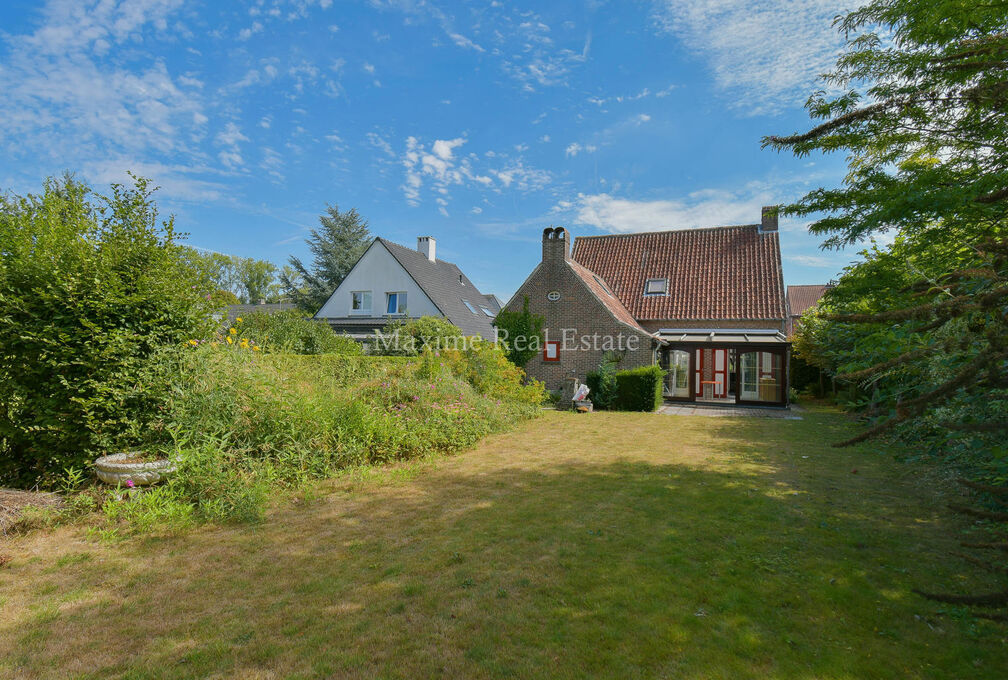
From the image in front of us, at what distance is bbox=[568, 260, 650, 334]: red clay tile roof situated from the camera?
19.4 metres

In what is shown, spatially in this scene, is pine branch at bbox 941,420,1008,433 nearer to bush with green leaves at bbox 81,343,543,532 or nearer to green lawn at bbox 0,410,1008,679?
green lawn at bbox 0,410,1008,679

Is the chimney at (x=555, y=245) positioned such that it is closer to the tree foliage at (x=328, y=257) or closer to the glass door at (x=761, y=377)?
the glass door at (x=761, y=377)

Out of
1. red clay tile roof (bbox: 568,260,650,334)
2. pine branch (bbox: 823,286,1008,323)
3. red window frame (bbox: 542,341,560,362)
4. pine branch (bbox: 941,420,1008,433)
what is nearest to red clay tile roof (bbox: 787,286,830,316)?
red clay tile roof (bbox: 568,260,650,334)

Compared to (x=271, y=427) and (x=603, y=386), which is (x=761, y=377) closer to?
(x=603, y=386)

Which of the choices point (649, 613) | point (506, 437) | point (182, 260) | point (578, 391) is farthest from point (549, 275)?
point (649, 613)

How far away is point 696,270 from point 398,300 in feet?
50.4

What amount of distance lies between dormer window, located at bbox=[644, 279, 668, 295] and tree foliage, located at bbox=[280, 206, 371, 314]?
23.0 metres

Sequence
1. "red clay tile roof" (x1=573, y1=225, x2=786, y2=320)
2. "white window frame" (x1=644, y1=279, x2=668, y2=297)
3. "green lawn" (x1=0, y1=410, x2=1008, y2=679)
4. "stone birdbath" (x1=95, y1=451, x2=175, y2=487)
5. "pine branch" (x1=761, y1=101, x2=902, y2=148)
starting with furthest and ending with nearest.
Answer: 1. "white window frame" (x1=644, y1=279, x2=668, y2=297)
2. "red clay tile roof" (x1=573, y1=225, x2=786, y2=320)
3. "stone birdbath" (x1=95, y1=451, x2=175, y2=487)
4. "pine branch" (x1=761, y1=101, x2=902, y2=148)
5. "green lawn" (x1=0, y1=410, x2=1008, y2=679)

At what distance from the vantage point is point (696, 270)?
75.5ft

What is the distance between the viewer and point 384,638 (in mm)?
3199

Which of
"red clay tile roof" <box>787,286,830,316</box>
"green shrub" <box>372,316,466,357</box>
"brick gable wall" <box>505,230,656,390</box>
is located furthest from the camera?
"red clay tile roof" <box>787,286,830,316</box>

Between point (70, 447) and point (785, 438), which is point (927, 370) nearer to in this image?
point (785, 438)

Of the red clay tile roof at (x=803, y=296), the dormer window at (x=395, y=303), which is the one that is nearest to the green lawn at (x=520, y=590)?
the dormer window at (x=395, y=303)

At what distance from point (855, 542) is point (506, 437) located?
23.5 feet
